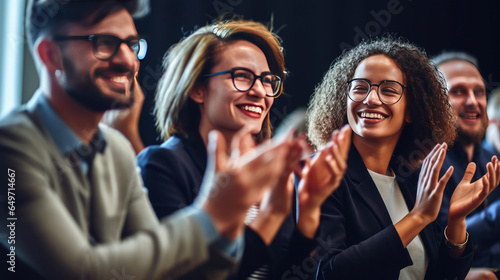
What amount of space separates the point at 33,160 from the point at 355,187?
106 centimetres

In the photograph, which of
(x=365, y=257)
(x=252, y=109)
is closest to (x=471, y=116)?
(x=365, y=257)

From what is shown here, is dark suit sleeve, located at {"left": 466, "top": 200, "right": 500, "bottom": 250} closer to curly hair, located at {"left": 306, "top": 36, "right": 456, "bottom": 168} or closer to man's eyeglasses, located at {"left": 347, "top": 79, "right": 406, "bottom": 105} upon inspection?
curly hair, located at {"left": 306, "top": 36, "right": 456, "bottom": 168}

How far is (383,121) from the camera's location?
1.74 meters

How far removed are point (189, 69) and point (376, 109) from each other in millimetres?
668

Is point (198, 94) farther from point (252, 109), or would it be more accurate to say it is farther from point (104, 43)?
point (104, 43)

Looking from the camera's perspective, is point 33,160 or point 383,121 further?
point 383,121

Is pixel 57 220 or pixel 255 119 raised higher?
pixel 255 119

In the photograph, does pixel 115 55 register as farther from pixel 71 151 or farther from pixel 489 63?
pixel 489 63

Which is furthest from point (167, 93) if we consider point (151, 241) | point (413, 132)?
point (413, 132)

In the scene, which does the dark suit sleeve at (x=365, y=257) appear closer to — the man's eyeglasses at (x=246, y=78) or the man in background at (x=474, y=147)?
the man's eyeglasses at (x=246, y=78)

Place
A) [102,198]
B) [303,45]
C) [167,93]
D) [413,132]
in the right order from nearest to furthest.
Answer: [102,198] → [167,93] → [413,132] → [303,45]

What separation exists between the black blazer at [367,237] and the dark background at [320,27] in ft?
1.42

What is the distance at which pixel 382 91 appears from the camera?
1.73 meters

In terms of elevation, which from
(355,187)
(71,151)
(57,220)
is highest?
(71,151)
